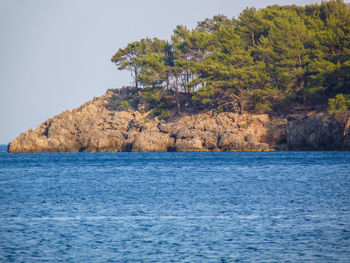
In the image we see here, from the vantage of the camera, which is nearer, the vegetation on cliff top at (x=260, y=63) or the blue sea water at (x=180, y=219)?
the blue sea water at (x=180, y=219)

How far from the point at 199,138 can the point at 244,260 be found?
5734cm

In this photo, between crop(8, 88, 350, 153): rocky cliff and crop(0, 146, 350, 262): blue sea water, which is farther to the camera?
crop(8, 88, 350, 153): rocky cliff

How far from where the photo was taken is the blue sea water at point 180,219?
1423 cm

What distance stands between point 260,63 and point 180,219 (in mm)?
53944

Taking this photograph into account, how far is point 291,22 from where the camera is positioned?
2813 inches

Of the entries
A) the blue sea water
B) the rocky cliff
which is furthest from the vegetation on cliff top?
the blue sea water

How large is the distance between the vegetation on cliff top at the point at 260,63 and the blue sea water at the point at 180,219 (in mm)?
28993

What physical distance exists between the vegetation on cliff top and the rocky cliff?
275 centimetres

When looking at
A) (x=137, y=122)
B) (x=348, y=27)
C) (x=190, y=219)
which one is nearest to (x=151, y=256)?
(x=190, y=219)

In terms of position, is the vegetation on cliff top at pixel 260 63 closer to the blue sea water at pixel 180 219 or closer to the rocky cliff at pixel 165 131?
the rocky cliff at pixel 165 131

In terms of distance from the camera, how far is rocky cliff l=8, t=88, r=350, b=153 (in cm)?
6378

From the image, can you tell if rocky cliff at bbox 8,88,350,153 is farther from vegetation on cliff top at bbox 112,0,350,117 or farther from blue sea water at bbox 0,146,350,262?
blue sea water at bbox 0,146,350,262

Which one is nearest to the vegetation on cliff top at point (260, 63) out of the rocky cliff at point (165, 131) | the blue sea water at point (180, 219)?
the rocky cliff at point (165, 131)

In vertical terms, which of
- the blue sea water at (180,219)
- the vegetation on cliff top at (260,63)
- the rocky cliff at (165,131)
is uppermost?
the vegetation on cliff top at (260,63)
